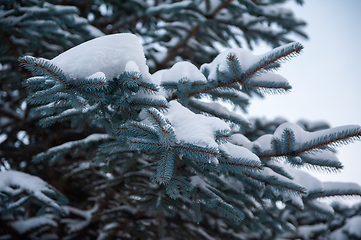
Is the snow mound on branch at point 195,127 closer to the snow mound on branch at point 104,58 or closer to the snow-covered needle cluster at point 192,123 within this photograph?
the snow-covered needle cluster at point 192,123

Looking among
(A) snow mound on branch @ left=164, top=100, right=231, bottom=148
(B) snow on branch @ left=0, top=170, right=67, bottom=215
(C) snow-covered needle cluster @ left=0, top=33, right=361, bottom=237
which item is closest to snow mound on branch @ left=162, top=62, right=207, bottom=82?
(C) snow-covered needle cluster @ left=0, top=33, right=361, bottom=237

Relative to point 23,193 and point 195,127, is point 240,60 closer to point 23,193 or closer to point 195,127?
point 195,127

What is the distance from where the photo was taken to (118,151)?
6.06 ft

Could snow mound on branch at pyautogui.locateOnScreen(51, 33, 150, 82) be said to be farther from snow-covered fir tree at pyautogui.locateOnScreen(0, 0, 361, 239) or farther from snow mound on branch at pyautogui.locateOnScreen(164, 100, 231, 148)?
snow mound on branch at pyautogui.locateOnScreen(164, 100, 231, 148)

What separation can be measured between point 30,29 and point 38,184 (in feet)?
6.05

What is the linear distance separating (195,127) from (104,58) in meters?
0.69

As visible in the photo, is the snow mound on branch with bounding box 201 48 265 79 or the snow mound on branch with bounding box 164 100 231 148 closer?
the snow mound on branch with bounding box 164 100 231 148

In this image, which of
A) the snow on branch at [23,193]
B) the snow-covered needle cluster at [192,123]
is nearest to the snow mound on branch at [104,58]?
the snow-covered needle cluster at [192,123]

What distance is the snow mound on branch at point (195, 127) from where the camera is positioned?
44.4 inches

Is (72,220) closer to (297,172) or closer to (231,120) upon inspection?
(231,120)

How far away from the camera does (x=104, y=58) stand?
4.30 feet

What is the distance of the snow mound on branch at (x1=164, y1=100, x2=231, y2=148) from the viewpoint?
1128 mm

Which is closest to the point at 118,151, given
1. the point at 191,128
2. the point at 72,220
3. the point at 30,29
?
the point at 191,128

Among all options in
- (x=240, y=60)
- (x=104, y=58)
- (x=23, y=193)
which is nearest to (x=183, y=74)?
(x=240, y=60)
